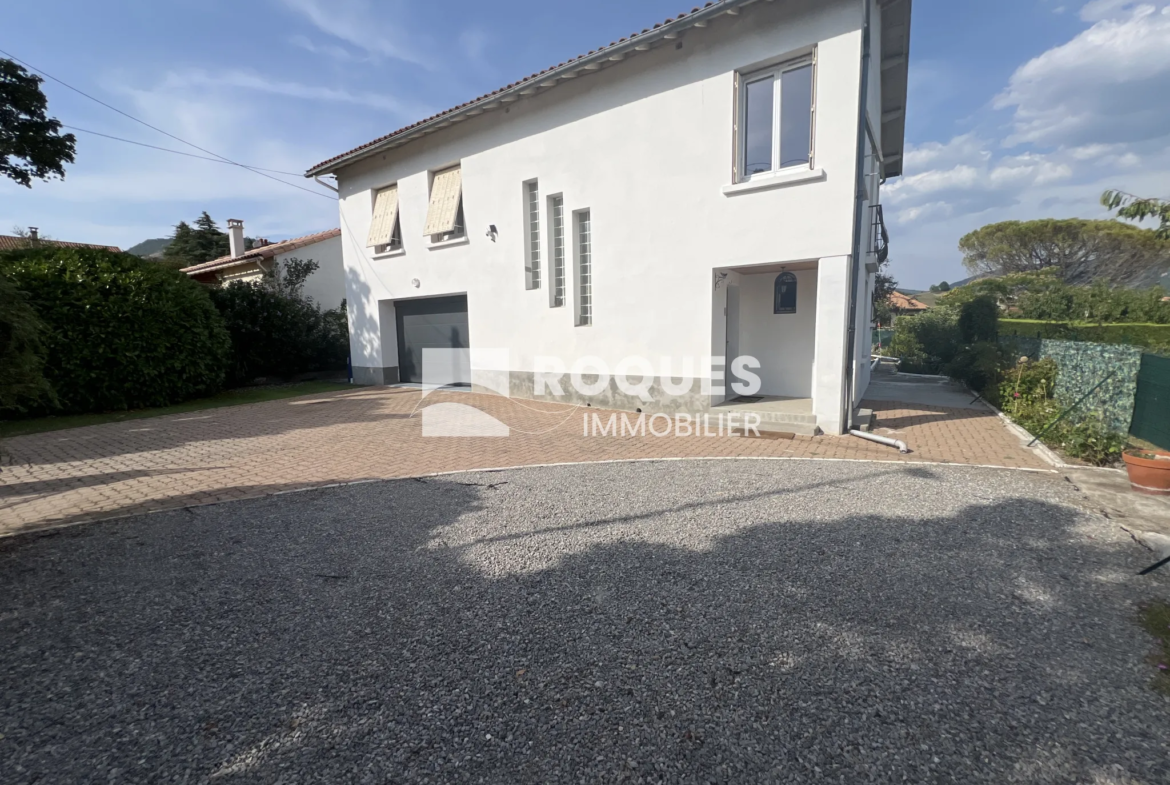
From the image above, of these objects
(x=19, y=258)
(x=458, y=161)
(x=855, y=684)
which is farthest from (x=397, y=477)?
(x=19, y=258)

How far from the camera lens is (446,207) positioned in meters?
12.9

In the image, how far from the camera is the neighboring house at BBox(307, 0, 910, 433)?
804cm

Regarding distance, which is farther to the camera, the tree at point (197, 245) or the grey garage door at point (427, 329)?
the tree at point (197, 245)

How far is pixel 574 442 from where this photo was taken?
8.31 metres

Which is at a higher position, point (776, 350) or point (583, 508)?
point (776, 350)

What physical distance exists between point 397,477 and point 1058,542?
6.47m

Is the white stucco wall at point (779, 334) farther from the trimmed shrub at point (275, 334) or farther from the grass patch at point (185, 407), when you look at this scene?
the trimmed shrub at point (275, 334)

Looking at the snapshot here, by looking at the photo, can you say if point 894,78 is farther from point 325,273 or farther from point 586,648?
point 325,273

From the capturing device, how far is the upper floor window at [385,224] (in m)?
14.3

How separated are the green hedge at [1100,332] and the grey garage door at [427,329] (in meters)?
13.1

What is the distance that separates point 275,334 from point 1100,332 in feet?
68.3

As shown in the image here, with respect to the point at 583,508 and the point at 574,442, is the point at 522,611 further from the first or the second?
the point at 574,442

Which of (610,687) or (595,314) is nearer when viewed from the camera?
(610,687)

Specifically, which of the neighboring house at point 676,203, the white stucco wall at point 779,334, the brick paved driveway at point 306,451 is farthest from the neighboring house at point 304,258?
the white stucco wall at point 779,334
